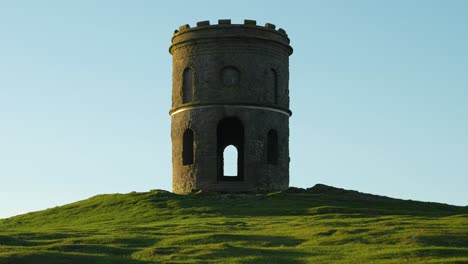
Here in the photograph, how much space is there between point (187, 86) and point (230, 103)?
3286 millimetres

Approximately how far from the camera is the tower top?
50125 millimetres

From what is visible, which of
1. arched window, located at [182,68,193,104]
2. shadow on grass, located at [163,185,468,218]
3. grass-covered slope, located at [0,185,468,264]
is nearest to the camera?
grass-covered slope, located at [0,185,468,264]

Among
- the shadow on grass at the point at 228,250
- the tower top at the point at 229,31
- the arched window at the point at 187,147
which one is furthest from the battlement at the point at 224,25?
the shadow on grass at the point at 228,250

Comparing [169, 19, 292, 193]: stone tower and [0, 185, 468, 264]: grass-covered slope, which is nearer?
[0, 185, 468, 264]: grass-covered slope

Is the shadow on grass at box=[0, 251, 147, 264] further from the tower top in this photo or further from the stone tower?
the tower top

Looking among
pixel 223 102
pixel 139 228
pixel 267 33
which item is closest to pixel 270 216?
pixel 139 228

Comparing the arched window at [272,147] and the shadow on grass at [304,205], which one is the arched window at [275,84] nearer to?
the arched window at [272,147]

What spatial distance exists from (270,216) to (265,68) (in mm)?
12047

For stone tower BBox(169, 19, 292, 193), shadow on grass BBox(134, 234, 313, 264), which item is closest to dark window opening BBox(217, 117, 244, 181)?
stone tower BBox(169, 19, 292, 193)

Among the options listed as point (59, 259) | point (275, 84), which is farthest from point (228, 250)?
point (275, 84)

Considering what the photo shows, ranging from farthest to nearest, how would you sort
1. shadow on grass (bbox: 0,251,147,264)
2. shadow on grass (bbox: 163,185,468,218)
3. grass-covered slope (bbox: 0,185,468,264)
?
shadow on grass (bbox: 163,185,468,218)
grass-covered slope (bbox: 0,185,468,264)
shadow on grass (bbox: 0,251,147,264)

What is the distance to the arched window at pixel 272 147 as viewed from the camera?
51.0m

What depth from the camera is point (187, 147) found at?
5106 centimetres

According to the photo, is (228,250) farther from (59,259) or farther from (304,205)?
(304,205)
